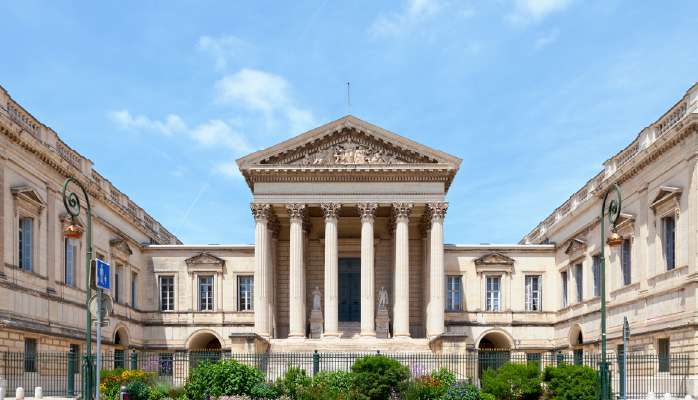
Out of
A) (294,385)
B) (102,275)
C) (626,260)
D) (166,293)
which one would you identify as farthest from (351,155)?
(102,275)

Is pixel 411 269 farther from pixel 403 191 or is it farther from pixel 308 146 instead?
pixel 308 146

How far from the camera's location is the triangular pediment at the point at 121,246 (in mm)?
42359

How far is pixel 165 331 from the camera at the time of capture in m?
47.8

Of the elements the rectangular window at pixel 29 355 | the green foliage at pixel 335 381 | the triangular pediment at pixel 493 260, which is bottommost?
the green foliage at pixel 335 381

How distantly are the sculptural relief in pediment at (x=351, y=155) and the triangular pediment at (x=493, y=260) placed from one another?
31.2 ft

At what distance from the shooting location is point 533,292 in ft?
159

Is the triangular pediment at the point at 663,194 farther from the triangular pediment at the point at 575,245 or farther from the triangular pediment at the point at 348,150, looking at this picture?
the triangular pediment at the point at 348,150

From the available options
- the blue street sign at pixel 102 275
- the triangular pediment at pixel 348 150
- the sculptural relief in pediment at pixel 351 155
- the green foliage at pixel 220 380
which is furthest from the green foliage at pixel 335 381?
the sculptural relief in pediment at pixel 351 155

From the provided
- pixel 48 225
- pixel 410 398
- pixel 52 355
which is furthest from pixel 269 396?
pixel 48 225

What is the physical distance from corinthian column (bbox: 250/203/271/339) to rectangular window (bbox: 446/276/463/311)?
12.5 meters

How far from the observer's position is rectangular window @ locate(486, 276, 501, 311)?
48.3m

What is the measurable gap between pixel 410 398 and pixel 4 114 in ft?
63.4

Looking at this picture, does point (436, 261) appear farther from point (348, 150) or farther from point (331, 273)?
point (348, 150)

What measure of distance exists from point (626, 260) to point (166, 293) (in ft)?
95.0
